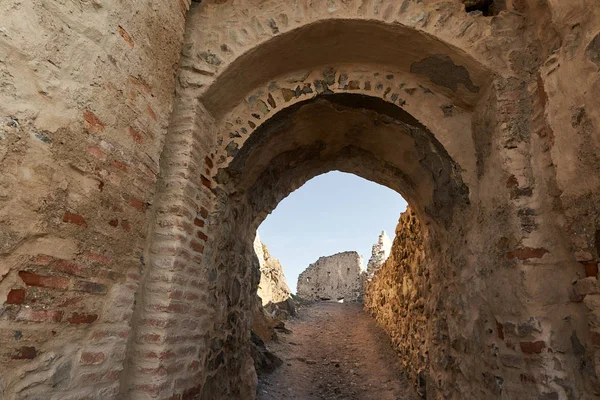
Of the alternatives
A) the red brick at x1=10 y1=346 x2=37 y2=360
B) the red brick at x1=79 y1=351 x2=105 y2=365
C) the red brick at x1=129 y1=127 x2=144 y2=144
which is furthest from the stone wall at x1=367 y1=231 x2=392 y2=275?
the red brick at x1=10 y1=346 x2=37 y2=360

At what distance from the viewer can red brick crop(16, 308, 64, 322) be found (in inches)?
56.1

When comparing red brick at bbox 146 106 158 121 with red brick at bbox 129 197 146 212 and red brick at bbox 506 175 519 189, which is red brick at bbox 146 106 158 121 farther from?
red brick at bbox 506 175 519 189

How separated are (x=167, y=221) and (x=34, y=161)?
3.08 feet

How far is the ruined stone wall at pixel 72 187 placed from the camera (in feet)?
4.65

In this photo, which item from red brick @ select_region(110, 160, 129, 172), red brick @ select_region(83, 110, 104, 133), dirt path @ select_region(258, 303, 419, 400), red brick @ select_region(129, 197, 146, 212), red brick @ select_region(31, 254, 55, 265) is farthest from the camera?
dirt path @ select_region(258, 303, 419, 400)

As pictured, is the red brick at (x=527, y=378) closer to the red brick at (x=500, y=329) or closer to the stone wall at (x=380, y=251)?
the red brick at (x=500, y=329)

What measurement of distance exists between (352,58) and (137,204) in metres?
2.07

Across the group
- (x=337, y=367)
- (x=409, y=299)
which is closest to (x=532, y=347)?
(x=409, y=299)

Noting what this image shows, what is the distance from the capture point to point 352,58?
2953 millimetres

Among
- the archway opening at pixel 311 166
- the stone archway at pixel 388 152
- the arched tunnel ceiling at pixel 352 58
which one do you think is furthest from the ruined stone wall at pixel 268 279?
the arched tunnel ceiling at pixel 352 58

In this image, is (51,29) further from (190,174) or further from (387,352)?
(387,352)

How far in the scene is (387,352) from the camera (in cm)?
611

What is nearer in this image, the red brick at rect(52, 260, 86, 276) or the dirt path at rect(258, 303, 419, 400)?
the red brick at rect(52, 260, 86, 276)

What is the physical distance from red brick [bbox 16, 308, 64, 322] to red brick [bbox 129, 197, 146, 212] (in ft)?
2.30
